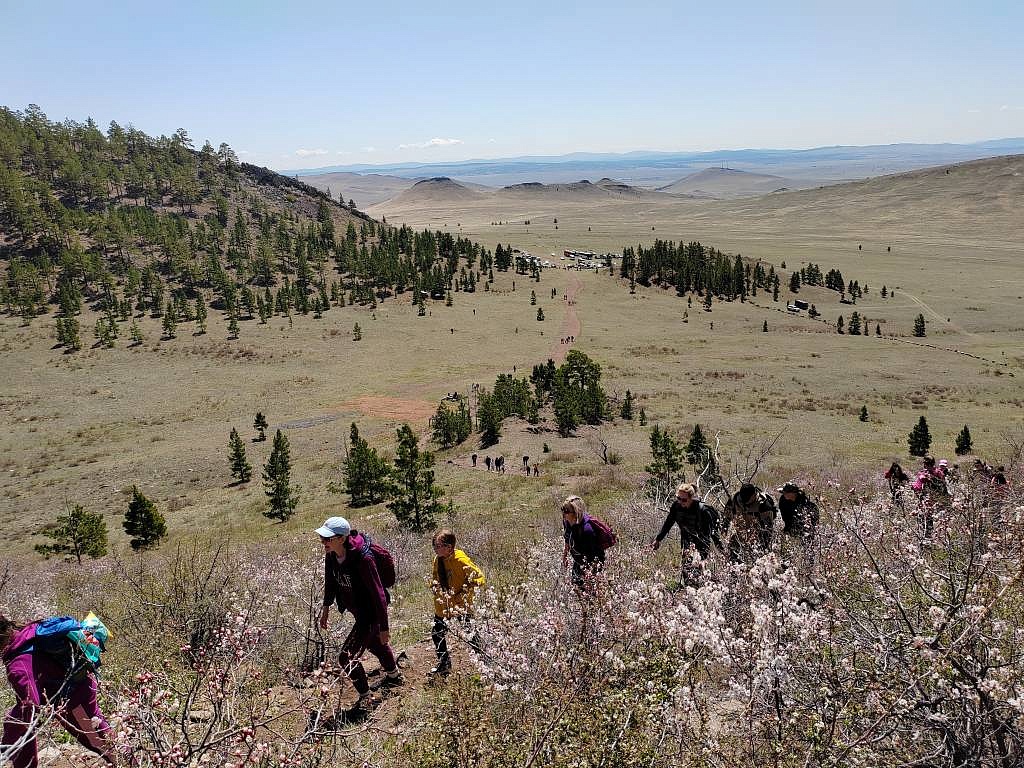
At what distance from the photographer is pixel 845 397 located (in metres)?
46.4

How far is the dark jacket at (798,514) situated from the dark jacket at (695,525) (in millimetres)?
1232

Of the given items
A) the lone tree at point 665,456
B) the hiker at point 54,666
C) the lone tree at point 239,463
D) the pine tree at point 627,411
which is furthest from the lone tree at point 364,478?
the hiker at point 54,666

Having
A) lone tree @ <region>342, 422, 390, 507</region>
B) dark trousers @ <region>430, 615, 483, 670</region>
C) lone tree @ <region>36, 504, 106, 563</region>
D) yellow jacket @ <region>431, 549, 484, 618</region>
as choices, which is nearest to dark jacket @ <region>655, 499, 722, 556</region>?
yellow jacket @ <region>431, 549, 484, 618</region>

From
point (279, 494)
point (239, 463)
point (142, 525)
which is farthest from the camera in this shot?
point (239, 463)

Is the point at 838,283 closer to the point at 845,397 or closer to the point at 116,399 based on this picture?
the point at 845,397

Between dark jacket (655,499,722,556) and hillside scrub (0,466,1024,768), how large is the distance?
0.43 metres

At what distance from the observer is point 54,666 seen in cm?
449

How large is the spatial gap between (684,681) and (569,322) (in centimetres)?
8242

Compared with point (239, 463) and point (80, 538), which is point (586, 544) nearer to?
point (80, 538)

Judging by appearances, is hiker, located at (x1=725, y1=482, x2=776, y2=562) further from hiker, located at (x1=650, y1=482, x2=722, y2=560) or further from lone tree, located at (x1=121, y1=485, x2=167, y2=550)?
lone tree, located at (x1=121, y1=485, x2=167, y2=550)

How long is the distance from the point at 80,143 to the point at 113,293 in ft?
252

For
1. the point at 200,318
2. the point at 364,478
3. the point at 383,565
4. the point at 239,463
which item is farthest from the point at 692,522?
the point at 200,318

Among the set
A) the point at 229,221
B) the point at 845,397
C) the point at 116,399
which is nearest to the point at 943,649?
the point at 845,397

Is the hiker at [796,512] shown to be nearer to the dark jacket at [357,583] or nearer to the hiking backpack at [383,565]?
the hiking backpack at [383,565]
